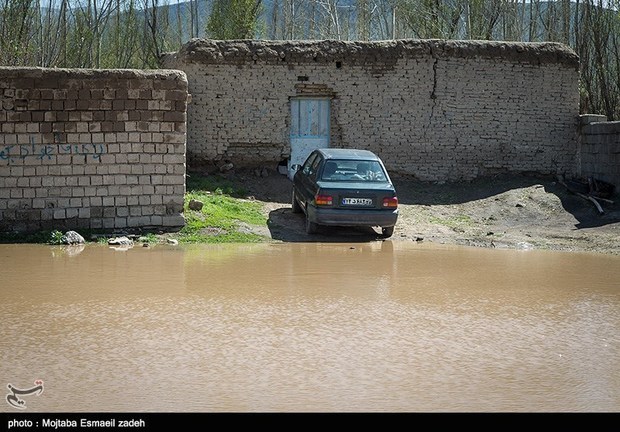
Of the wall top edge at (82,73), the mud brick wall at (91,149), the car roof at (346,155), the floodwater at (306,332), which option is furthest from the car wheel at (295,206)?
the floodwater at (306,332)

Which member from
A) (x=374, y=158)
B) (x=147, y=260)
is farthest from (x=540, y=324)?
(x=374, y=158)

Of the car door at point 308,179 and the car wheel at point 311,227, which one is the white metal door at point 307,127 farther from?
the car wheel at point 311,227

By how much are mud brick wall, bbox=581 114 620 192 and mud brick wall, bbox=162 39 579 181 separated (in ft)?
1.40

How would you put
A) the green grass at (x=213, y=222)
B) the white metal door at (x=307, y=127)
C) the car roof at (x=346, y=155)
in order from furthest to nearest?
the white metal door at (x=307, y=127) < the car roof at (x=346, y=155) < the green grass at (x=213, y=222)

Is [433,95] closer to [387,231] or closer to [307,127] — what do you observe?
[307,127]

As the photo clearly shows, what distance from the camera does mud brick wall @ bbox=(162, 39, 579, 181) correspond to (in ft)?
59.5

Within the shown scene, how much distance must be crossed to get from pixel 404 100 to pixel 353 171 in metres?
4.92

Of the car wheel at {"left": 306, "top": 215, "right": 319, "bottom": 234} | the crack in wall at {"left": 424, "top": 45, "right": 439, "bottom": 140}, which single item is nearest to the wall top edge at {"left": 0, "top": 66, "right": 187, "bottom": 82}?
the car wheel at {"left": 306, "top": 215, "right": 319, "bottom": 234}

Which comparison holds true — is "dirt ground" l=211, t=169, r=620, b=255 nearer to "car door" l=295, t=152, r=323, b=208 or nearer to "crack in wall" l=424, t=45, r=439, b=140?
"car door" l=295, t=152, r=323, b=208

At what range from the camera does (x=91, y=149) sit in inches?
532

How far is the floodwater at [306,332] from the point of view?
18.7ft

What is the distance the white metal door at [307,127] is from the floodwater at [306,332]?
6.91m

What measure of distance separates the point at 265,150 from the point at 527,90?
247 inches
